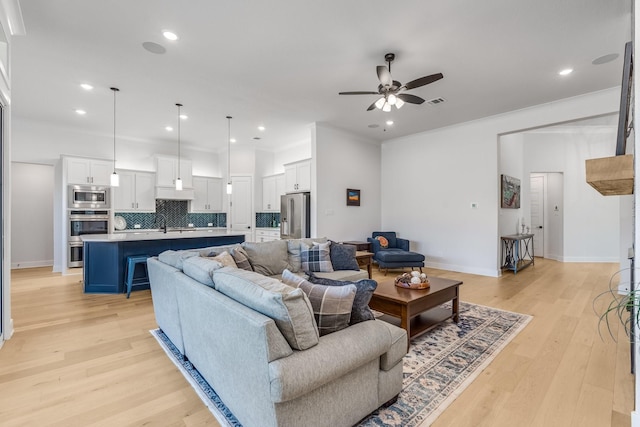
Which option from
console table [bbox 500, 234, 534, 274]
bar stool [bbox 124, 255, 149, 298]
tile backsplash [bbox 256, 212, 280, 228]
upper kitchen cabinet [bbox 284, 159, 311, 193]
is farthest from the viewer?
tile backsplash [bbox 256, 212, 280, 228]

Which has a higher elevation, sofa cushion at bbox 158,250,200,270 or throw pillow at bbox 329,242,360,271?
sofa cushion at bbox 158,250,200,270

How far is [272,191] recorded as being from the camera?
7484 mm

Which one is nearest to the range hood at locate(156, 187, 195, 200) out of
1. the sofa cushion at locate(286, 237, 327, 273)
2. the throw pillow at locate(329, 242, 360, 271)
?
the sofa cushion at locate(286, 237, 327, 273)

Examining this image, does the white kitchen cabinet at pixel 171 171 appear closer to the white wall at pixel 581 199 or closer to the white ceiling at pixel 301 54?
the white ceiling at pixel 301 54

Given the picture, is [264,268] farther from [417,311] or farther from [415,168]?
[415,168]

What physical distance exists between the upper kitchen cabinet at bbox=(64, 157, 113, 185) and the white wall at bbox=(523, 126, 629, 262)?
10.0 meters

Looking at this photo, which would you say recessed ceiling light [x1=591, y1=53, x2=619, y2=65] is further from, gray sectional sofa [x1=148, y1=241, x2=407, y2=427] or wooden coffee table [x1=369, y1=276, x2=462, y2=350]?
gray sectional sofa [x1=148, y1=241, x2=407, y2=427]

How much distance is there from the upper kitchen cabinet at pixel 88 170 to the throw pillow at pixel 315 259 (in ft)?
16.1

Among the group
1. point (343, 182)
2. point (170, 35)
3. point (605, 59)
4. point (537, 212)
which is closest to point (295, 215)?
Answer: point (343, 182)

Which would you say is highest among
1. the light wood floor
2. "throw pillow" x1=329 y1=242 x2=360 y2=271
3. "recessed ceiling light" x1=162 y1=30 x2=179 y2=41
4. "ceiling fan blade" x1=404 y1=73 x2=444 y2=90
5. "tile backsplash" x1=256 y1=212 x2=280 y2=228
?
"recessed ceiling light" x1=162 y1=30 x2=179 y2=41

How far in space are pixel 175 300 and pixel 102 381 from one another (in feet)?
2.33

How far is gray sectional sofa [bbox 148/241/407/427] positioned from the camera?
1332mm

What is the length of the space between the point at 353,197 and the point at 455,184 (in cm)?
210

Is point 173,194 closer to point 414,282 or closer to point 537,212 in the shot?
point 414,282
